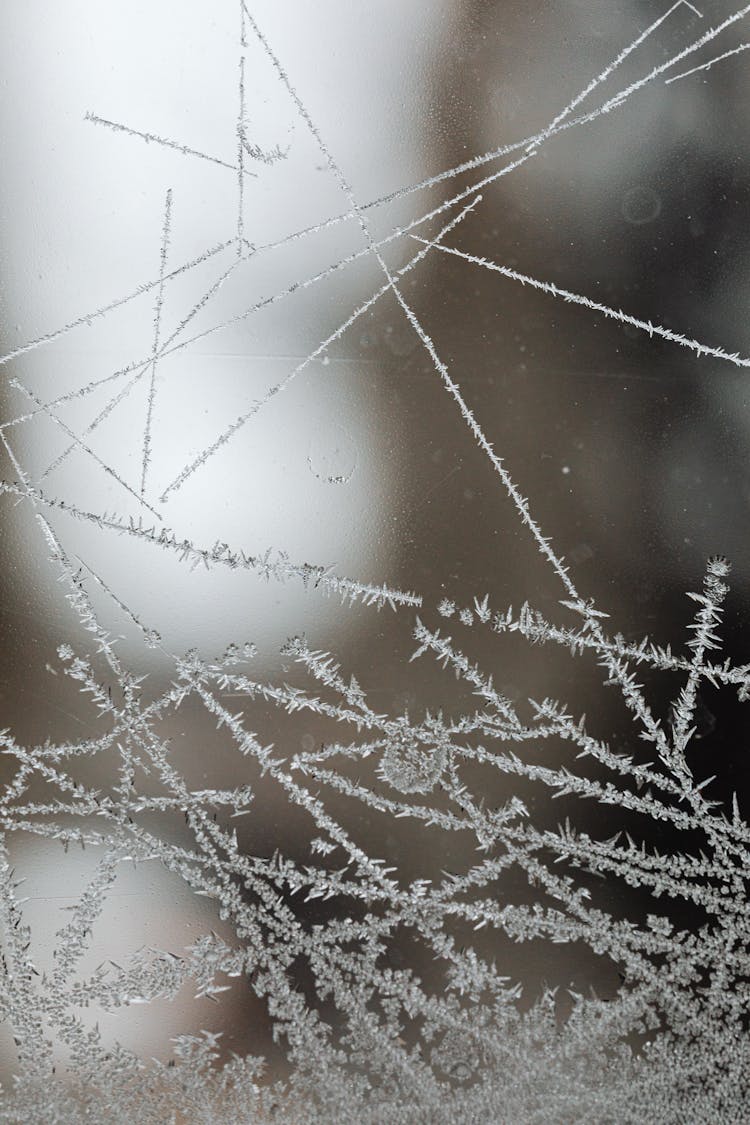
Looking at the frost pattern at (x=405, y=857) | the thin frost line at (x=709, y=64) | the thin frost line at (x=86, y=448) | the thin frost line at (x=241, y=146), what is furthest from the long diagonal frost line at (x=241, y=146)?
the thin frost line at (x=709, y=64)

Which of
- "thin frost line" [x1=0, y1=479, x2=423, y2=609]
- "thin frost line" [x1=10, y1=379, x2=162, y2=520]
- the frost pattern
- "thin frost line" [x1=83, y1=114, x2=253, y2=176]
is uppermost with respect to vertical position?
"thin frost line" [x1=83, y1=114, x2=253, y2=176]

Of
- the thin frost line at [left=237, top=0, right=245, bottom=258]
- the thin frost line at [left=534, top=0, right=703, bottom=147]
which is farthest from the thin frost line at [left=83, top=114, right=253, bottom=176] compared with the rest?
the thin frost line at [left=534, top=0, right=703, bottom=147]

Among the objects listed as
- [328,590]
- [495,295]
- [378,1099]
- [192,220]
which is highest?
[192,220]

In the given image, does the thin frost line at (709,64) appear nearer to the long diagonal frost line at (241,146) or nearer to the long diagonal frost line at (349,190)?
the long diagonal frost line at (349,190)

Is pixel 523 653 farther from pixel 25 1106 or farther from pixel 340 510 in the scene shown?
pixel 25 1106

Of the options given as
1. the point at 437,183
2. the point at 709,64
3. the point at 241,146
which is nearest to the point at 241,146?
the point at 241,146

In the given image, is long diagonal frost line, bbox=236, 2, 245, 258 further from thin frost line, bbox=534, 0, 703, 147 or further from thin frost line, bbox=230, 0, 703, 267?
thin frost line, bbox=534, 0, 703, 147

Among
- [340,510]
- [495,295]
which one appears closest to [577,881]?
[340,510]
